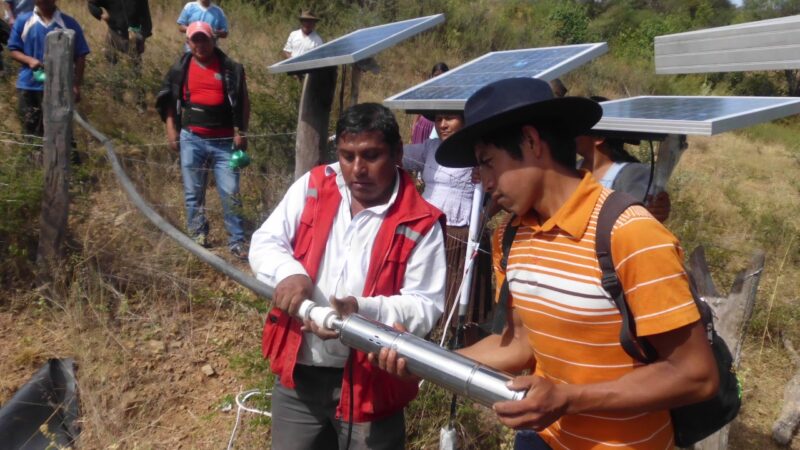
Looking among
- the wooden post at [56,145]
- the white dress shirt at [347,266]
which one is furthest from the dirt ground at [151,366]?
the white dress shirt at [347,266]

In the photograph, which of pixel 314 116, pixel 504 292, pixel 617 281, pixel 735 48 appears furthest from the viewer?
pixel 314 116

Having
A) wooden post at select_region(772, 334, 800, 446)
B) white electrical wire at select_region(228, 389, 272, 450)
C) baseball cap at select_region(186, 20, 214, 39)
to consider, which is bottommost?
wooden post at select_region(772, 334, 800, 446)

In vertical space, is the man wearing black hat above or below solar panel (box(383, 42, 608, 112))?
below

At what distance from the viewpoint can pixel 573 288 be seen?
1445mm

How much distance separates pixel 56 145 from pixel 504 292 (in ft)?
10.8

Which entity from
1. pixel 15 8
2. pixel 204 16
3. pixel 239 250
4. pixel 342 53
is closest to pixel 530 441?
pixel 342 53

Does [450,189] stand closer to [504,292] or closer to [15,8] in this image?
[504,292]

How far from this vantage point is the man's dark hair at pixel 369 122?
6.73 ft

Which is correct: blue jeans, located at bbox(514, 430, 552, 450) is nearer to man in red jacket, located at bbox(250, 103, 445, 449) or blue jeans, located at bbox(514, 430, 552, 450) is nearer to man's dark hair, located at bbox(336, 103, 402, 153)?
man in red jacket, located at bbox(250, 103, 445, 449)

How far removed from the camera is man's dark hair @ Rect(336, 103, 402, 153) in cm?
205

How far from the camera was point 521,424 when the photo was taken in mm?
1354

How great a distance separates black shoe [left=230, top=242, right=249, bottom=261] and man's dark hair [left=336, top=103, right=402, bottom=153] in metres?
2.88

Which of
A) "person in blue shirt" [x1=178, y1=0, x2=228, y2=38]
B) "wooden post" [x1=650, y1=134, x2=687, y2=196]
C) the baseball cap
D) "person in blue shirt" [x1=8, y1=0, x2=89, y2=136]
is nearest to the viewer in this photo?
"wooden post" [x1=650, y1=134, x2=687, y2=196]


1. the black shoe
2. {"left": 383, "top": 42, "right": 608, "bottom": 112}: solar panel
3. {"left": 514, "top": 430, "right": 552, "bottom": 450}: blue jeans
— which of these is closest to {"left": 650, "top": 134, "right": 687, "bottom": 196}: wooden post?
{"left": 383, "top": 42, "right": 608, "bottom": 112}: solar panel
